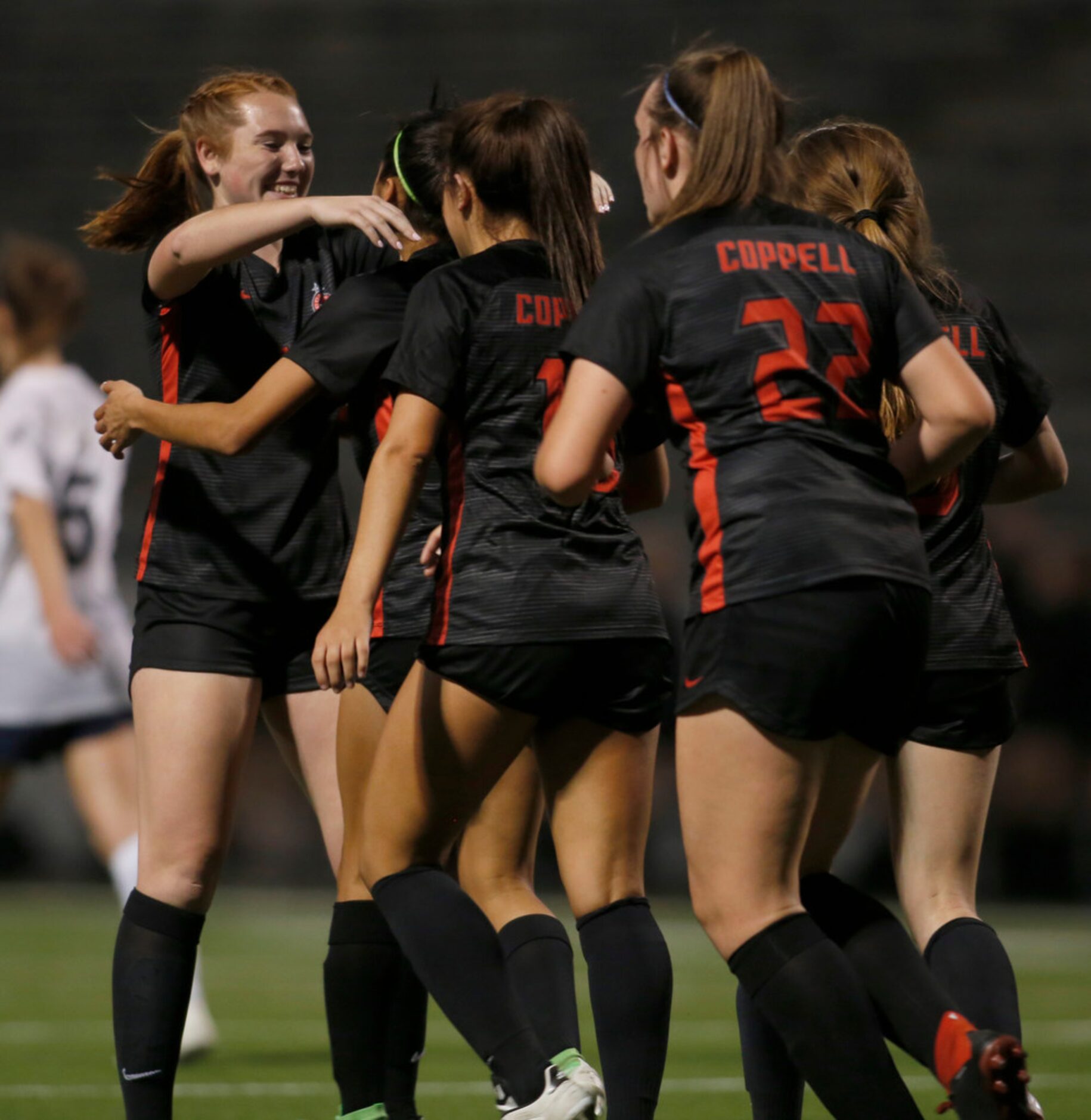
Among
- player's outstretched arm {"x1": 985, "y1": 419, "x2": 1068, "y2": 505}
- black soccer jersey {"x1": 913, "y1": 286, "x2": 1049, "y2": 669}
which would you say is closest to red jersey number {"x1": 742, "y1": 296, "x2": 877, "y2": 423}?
black soccer jersey {"x1": 913, "y1": 286, "x2": 1049, "y2": 669}

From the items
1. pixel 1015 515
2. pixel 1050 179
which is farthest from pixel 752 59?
pixel 1050 179

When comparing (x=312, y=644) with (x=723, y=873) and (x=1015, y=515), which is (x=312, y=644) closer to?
(x=723, y=873)

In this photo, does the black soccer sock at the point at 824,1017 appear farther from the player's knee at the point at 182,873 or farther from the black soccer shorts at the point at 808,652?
the player's knee at the point at 182,873

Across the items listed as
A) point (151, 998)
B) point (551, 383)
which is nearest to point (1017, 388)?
point (551, 383)

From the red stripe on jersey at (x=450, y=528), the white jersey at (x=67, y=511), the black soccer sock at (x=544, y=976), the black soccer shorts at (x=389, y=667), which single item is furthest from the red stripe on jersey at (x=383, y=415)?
the white jersey at (x=67, y=511)

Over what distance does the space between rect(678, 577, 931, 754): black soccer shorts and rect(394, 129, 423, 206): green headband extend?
1.17 metres

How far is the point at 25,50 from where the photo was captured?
535 inches

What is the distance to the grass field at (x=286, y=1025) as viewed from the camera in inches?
184

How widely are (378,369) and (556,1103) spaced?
1263 mm

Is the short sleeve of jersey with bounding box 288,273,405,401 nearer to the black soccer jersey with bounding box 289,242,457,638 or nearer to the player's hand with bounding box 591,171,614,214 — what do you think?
the black soccer jersey with bounding box 289,242,457,638

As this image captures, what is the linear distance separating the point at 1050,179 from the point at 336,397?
A: 9.87m

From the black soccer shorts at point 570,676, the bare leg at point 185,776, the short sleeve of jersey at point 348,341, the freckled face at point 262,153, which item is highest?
the freckled face at point 262,153

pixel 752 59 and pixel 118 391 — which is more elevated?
pixel 752 59

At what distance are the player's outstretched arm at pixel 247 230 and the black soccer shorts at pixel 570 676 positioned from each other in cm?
71
